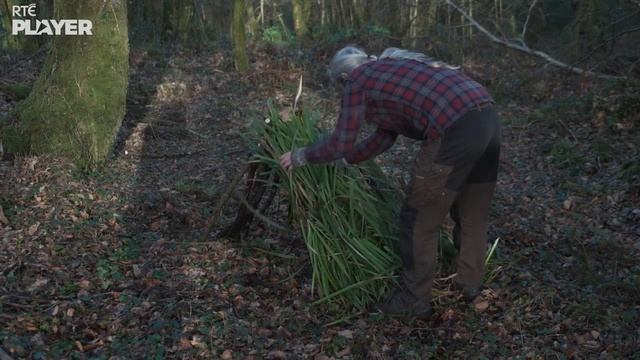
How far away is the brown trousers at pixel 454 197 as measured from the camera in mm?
3598

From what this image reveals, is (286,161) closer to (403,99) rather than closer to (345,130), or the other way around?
(345,130)

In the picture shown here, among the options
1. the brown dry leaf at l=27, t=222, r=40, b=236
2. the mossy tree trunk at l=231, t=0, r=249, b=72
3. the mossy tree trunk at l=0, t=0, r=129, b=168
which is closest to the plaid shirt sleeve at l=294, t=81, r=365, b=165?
the brown dry leaf at l=27, t=222, r=40, b=236

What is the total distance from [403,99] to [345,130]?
15.2 inches

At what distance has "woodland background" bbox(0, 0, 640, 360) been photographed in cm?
376

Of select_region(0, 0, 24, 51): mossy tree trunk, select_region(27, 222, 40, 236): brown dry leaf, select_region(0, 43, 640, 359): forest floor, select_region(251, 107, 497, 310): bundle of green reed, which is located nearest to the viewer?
select_region(0, 43, 640, 359): forest floor

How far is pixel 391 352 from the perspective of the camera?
367 cm

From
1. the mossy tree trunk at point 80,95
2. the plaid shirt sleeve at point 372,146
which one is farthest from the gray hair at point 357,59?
the mossy tree trunk at point 80,95

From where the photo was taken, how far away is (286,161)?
403 cm

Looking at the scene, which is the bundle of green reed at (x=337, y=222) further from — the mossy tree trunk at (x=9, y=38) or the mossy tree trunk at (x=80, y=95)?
the mossy tree trunk at (x=9, y=38)

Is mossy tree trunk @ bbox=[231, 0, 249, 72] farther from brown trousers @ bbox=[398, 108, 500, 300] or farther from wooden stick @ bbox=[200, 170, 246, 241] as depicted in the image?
brown trousers @ bbox=[398, 108, 500, 300]

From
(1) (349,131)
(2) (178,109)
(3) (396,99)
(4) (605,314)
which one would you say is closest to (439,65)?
(3) (396,99)

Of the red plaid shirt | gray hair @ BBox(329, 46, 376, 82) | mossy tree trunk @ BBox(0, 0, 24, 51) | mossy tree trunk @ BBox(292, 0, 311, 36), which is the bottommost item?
the red plaid shirt

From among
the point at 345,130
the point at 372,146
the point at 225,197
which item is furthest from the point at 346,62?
the point at 225,197

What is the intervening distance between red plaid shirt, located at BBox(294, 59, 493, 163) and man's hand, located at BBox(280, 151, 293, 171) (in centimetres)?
27
